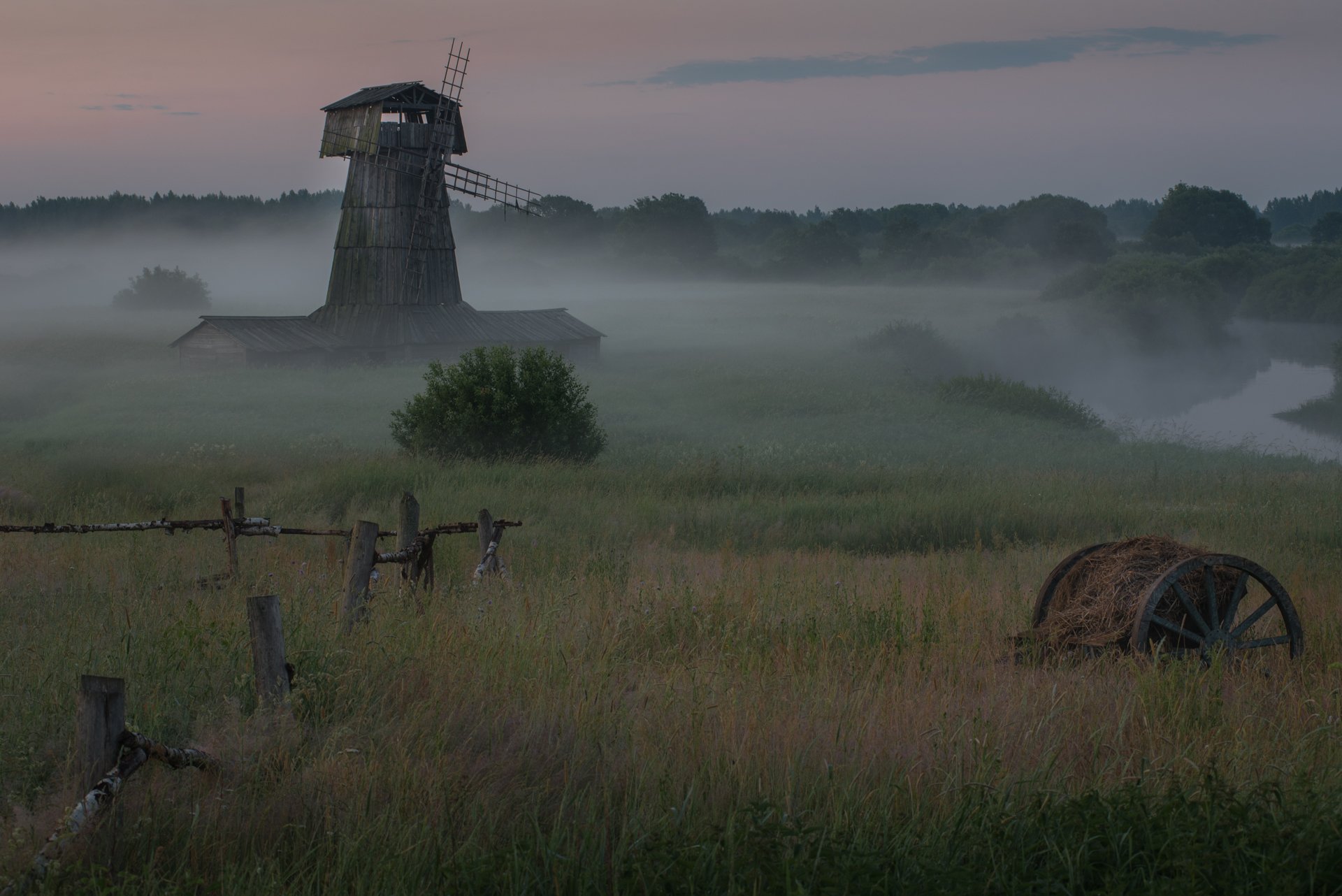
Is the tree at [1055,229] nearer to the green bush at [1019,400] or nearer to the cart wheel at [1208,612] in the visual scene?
the green bush at [1019,400]

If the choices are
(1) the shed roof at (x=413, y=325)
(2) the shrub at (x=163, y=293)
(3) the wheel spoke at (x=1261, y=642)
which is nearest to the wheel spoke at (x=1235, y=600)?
(3) the wheel spoke at (x=1261, y=642)

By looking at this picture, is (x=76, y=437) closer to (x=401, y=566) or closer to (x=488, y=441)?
(x=488, y=441)

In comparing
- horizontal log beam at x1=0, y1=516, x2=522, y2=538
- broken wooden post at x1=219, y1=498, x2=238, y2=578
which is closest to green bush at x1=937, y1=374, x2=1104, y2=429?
horizontal log beam at x1=0, y1=516, x2=522, y2=538

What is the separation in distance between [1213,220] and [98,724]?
435 feet

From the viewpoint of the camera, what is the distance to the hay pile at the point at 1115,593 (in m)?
8.12

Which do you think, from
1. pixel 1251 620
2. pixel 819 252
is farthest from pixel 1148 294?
pixel 1251 620

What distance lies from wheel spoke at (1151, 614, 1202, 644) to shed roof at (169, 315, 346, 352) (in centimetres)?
4279

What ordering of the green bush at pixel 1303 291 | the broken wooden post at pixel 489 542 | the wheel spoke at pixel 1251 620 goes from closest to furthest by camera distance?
the wheel spoke at pixel 1251 620 → the broken wooden post at pixel 489 542 → the green bush at pixel 1303 291

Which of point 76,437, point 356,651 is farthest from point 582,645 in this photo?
point 76,437

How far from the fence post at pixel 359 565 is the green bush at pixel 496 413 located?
15.1 meters

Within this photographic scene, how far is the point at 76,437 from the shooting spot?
2755cm

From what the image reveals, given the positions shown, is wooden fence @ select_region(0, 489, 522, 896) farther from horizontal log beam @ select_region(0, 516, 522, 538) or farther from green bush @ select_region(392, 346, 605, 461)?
green bush @ select_region(392, 346, 605, 461)

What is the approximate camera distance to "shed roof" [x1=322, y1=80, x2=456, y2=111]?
146ft

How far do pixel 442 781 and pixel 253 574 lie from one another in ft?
19.0
